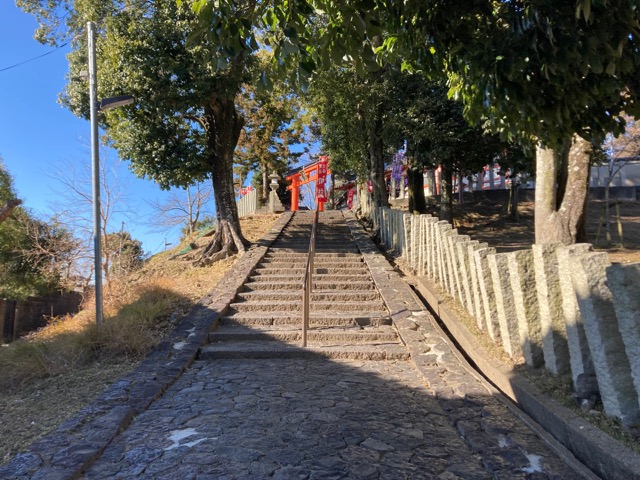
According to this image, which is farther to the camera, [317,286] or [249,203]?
[249,203]

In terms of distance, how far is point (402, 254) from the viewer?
34.4ft

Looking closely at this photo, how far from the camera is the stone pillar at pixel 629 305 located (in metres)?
2.89

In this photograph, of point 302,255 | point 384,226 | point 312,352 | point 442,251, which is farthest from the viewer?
point 384,226

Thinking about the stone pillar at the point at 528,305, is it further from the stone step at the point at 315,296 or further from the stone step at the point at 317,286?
the stone step at the point at 317,286

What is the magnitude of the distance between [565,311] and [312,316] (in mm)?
4016

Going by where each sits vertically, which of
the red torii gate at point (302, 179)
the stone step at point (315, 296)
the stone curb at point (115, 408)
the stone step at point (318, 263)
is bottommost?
the stone curb at point (115, 408)

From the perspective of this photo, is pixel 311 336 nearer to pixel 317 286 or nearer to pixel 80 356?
pixel 317 286

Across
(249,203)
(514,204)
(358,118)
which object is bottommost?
(514,204)

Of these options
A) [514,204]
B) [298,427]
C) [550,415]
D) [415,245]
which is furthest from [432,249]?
[514,204]

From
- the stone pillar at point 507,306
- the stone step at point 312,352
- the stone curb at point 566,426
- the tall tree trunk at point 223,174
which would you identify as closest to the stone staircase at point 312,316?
the stone step at point 312,352

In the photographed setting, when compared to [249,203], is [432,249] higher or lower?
lower

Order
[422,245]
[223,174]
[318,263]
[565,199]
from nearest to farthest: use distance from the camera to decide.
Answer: [565,199], [422,245], [318,263], [223,174]

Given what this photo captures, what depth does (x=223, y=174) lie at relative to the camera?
11.5 meters

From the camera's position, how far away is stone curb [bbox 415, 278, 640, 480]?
2.77m
